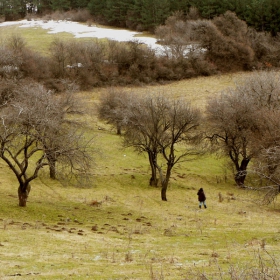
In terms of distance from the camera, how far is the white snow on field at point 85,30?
100m

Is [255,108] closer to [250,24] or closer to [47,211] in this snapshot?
[47,211]

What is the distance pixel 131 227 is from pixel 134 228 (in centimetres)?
35

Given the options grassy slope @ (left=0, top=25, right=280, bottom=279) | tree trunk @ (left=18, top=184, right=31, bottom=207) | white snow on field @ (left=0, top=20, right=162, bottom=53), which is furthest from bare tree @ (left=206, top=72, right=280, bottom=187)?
white snow on field @ (left=0, top=20, right=162, bottom=53)

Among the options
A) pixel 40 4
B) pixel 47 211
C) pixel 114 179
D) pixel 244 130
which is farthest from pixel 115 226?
pixel 40 4

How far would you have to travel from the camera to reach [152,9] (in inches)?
4242

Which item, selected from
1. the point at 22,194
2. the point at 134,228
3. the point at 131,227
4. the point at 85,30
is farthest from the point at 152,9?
the point at 134,228

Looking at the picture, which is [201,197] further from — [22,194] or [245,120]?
[22,194]

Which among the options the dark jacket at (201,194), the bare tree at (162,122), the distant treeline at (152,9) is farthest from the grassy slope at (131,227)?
the distant treeline at (152,9)

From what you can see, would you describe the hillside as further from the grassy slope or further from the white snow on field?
the white snow on field

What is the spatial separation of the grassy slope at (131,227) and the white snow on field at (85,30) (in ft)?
180

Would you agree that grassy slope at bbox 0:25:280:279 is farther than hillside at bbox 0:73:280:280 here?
Yes

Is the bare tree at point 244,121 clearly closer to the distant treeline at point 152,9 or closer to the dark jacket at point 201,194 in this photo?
the dark jacket at point 201,194

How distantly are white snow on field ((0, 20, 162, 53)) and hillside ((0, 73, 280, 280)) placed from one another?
54.6m

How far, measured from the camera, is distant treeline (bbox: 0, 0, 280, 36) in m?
96.9
